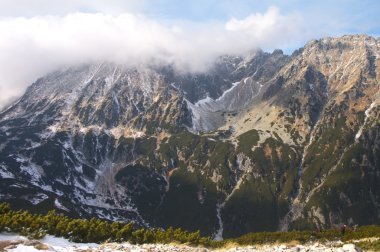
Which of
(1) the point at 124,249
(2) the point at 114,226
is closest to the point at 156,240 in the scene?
(2) the point at 114,226

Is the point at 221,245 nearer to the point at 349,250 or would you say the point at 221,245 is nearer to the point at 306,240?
the point at 306,240

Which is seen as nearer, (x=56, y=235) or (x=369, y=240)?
(x=369, y=240)

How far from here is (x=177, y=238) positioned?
73062 mm

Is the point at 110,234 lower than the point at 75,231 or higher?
lower

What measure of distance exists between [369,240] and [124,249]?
29421mm

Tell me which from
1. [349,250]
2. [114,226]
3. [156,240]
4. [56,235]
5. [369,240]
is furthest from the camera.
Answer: [114,226]

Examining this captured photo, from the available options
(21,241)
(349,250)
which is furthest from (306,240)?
(21,241)

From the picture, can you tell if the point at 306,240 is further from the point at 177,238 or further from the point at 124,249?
the point at 124,249

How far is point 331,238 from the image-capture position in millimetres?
62344

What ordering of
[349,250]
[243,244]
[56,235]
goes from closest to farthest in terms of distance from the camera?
1. [349,250]
2. [56,235]
3. [243,244]

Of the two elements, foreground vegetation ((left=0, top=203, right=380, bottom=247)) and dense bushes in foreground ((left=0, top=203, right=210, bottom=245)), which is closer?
dense bushes in foreground ((left=0, top=203, right=210, bottom=245))

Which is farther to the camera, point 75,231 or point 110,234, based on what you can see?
point 110,234

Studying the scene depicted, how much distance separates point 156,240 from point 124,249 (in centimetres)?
2180

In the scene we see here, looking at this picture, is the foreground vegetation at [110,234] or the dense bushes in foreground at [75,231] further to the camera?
the foreground vegetation at [110,234]
